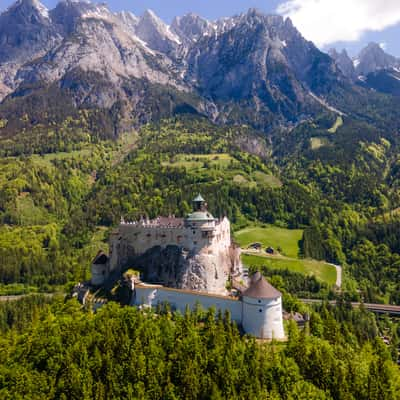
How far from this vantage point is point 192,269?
9038cm

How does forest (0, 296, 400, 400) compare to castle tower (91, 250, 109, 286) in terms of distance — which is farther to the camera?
castle tower (91, 250, 109, 286)

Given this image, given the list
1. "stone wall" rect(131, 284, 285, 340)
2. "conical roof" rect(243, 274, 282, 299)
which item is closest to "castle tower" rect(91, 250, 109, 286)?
"stone wall" rect(131, 284, 285, 340)

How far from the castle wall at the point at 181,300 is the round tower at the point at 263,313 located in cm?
296

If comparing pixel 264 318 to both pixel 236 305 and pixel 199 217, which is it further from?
pixel 199 217

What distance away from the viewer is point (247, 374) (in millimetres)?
61000

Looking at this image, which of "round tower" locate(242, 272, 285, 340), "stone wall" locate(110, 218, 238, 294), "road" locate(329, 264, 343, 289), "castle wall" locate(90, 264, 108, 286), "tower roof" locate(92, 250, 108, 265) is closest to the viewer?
"round tower" locate(242, 272, 285, 340)

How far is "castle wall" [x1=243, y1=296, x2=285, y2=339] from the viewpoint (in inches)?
2992

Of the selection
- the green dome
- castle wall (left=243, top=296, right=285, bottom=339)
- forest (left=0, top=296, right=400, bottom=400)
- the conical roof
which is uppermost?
the green dome

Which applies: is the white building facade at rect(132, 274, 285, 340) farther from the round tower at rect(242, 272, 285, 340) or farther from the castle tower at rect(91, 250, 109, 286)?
the castle tower at rect(91, 250, 109, 286)

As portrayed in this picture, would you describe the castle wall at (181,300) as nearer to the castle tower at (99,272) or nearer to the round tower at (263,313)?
the round tower at (263,313)

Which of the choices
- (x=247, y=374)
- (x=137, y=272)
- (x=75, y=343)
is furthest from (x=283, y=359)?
(x=137, y=272)

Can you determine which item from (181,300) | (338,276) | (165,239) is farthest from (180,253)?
(338,276)

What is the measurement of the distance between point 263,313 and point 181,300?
58.3ft

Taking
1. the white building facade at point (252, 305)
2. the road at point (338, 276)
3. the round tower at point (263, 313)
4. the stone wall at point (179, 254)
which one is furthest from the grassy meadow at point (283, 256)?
the round tower at point (263, 313)
